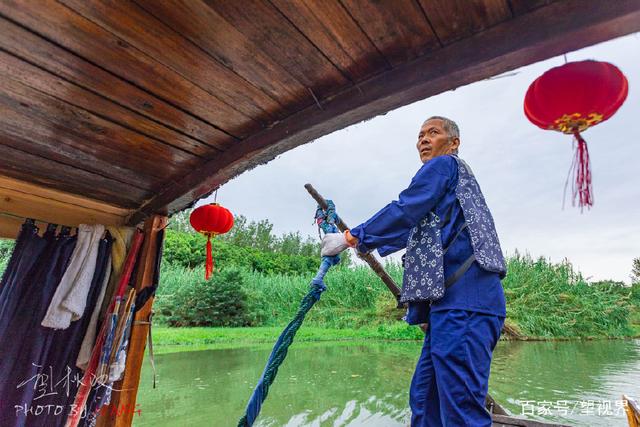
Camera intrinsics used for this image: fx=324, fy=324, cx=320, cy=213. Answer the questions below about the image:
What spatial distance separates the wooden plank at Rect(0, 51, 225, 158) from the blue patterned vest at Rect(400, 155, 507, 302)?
0.94 meters

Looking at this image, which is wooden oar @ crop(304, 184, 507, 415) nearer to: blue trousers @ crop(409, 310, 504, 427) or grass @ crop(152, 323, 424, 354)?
blue trousers @ crop(409, 310, 504, 427)

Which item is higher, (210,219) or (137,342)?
(210,219)

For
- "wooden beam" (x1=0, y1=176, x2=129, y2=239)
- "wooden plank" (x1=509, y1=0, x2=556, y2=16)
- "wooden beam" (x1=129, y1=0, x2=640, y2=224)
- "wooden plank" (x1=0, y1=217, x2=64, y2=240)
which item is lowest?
"wooden plank" (x1=0, y1=217, x2=64, y2=240)

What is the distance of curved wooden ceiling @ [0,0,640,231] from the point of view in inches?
32.7

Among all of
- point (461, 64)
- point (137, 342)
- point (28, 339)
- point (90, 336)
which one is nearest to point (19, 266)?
point (28, 339)

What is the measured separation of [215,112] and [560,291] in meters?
12.3

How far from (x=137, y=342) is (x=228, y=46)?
177cm

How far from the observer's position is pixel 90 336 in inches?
72.4

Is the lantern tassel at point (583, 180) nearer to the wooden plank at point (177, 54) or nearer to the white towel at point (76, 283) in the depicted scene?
the wooden plank at point (177, 54)

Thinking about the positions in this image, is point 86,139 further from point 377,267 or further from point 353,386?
point 353,386

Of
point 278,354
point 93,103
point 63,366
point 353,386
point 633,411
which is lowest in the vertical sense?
point 353,386

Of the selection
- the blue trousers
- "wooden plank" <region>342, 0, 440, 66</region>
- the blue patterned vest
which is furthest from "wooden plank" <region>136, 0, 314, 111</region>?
the blue trousers

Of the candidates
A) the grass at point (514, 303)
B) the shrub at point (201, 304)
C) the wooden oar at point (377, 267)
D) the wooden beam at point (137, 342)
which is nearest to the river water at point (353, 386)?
the wooden oar at point (377, 267)

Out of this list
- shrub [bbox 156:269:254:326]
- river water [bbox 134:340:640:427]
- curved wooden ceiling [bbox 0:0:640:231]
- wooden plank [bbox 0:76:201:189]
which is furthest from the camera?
shrub [bbox 156:269:254:326]
